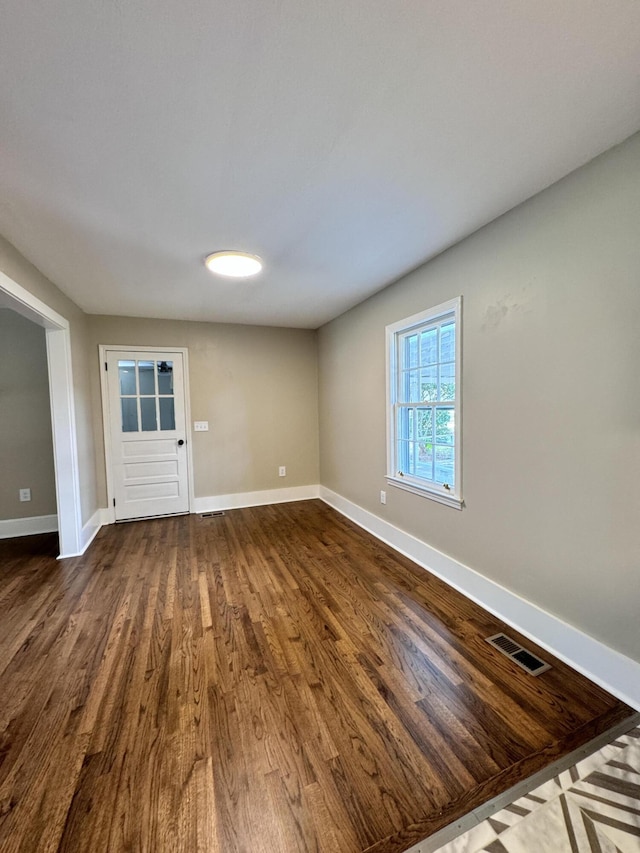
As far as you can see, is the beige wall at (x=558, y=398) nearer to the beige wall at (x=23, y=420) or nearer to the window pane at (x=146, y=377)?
the window pane at (x=146, y=377)

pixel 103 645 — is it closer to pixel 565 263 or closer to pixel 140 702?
pixel 140 702

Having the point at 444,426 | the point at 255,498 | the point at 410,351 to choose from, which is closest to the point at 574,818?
the point at 444,426

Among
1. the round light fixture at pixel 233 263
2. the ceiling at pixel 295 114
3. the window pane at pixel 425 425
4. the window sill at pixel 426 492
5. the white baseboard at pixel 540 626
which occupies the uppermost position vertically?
the ceiling at pixel 295 114

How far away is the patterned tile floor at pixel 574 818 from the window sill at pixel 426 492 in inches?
55.6

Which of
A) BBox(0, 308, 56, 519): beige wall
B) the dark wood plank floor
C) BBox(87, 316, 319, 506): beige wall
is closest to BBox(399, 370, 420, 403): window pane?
the dark wood plank floor

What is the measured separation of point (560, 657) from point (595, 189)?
2.33m

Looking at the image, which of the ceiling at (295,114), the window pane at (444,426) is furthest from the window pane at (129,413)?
the window pane at (444,426)

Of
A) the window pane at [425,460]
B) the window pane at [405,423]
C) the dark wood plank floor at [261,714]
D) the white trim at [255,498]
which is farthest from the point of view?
the white trim at [255,498]

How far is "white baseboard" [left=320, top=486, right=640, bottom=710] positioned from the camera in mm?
1568

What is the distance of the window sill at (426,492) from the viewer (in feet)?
8.25

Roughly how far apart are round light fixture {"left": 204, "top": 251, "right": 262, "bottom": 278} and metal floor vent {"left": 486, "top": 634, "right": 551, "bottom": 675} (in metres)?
2.91

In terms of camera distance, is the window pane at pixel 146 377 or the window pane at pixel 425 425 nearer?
the window pane at pixel 425 425

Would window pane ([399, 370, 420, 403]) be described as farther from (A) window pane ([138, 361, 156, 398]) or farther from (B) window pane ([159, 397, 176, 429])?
(A) window pane ([138, 361, 156, 398])

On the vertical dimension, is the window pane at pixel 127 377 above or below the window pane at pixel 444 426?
above
